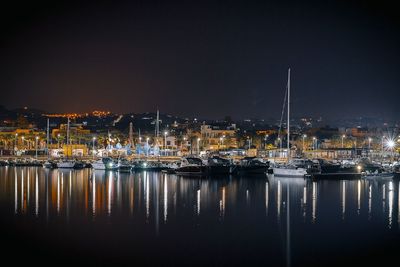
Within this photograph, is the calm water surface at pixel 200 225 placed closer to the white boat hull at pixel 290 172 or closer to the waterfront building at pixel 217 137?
the white boat hull at pixel 290 172

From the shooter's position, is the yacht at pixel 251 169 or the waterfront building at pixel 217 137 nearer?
the yacht at pixel 251 169

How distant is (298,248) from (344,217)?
7.05m

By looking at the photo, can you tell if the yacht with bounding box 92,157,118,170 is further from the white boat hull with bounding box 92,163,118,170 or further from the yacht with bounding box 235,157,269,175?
the yacht with bounding box 235,157,269,175

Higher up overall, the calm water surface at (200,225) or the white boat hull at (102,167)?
the white boat hull at (102,167)

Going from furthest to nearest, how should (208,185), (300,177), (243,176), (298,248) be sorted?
(243,176) → (300,177) → (208,185) → (298,248)

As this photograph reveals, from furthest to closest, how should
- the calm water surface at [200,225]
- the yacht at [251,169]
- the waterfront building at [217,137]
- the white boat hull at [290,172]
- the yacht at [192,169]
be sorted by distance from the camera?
the waterfront building at [217,137] → the yacht at [251,169] → the yacht at [192,169] → the white boat hull at [290,172] → the calm water surface at [200,225]

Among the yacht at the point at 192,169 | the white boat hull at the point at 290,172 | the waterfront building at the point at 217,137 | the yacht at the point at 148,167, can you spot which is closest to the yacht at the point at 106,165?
the yacht at the point at 148,167

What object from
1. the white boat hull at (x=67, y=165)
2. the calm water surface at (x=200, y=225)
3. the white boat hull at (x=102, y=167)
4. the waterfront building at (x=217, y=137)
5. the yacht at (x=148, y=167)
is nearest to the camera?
the calm water surface at (x=200, y=225)

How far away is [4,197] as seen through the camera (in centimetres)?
3225

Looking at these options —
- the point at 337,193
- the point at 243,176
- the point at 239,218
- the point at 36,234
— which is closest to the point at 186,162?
the point at 243,176

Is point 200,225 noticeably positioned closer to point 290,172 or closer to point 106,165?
point 290,172

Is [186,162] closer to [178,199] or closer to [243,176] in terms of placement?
[243,176]

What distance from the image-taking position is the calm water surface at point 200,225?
60.0 ft

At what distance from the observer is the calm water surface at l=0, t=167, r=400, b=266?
1828 centimetres
